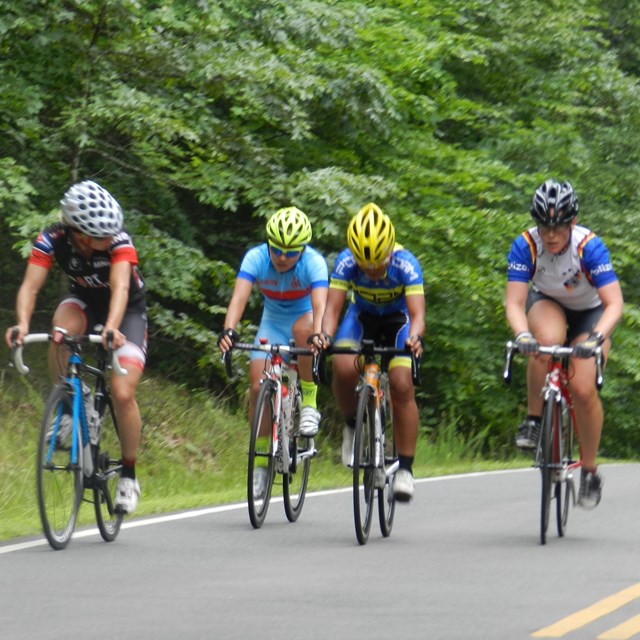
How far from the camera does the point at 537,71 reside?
24656mm

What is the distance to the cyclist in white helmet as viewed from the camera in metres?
9.12

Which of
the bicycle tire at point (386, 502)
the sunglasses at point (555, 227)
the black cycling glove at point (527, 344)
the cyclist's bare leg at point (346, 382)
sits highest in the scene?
the sunglasses at point (555, 227)

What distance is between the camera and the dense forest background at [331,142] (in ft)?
53.7

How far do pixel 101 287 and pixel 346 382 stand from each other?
71.9 inches

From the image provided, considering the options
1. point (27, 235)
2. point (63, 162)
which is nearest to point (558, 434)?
point (27, 235)

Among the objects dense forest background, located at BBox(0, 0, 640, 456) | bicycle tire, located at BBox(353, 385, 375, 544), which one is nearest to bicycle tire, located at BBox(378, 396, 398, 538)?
bicycle tire, located at BBox(353, 385, 375, 544)

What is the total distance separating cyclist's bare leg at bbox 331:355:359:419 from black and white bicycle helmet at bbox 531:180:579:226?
61.2 inches

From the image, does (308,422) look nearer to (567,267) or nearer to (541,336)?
(541,336)

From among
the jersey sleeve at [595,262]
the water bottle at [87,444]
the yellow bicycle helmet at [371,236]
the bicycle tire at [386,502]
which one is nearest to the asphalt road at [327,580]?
the bicycle tire at [386,502]

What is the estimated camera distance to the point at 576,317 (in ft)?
34.2

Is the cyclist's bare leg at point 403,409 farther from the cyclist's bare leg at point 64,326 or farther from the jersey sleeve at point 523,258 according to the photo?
the cyclist's bare leg at point 64,326

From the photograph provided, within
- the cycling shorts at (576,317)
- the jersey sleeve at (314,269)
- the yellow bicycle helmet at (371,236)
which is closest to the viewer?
the yellow bicycle helmet at (371,236)

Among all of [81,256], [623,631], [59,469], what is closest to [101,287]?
[81,256]

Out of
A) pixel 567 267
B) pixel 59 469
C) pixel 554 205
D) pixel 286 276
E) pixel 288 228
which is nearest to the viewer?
pixel 59 469
